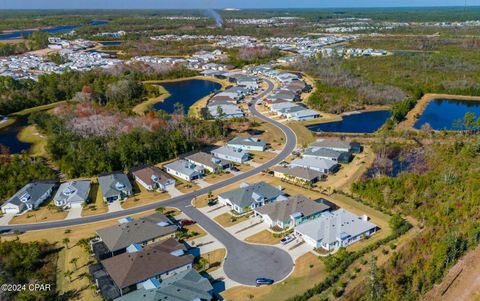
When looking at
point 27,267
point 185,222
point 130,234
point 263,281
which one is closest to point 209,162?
point 185,222

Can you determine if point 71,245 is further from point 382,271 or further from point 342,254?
point 382,271

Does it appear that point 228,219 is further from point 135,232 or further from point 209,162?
point 209,162

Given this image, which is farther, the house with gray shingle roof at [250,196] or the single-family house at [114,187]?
the single-family house at [114,187]

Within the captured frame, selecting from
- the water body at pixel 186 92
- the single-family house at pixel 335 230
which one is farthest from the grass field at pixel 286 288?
the water body at pixel 186 92

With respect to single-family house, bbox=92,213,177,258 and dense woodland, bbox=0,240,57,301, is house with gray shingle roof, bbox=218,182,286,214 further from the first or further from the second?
dense woodland, bbox=0,240,57,301

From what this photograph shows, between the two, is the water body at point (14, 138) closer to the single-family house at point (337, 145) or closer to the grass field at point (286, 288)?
the single-family house at point (337, 145)

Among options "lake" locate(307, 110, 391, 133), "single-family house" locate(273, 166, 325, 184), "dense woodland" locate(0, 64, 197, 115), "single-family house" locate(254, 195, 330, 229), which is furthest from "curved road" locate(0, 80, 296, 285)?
"dense woodland" locate(0, 64, 197, 115)

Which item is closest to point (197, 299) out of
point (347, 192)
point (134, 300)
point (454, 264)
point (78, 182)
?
point (134, 300)
